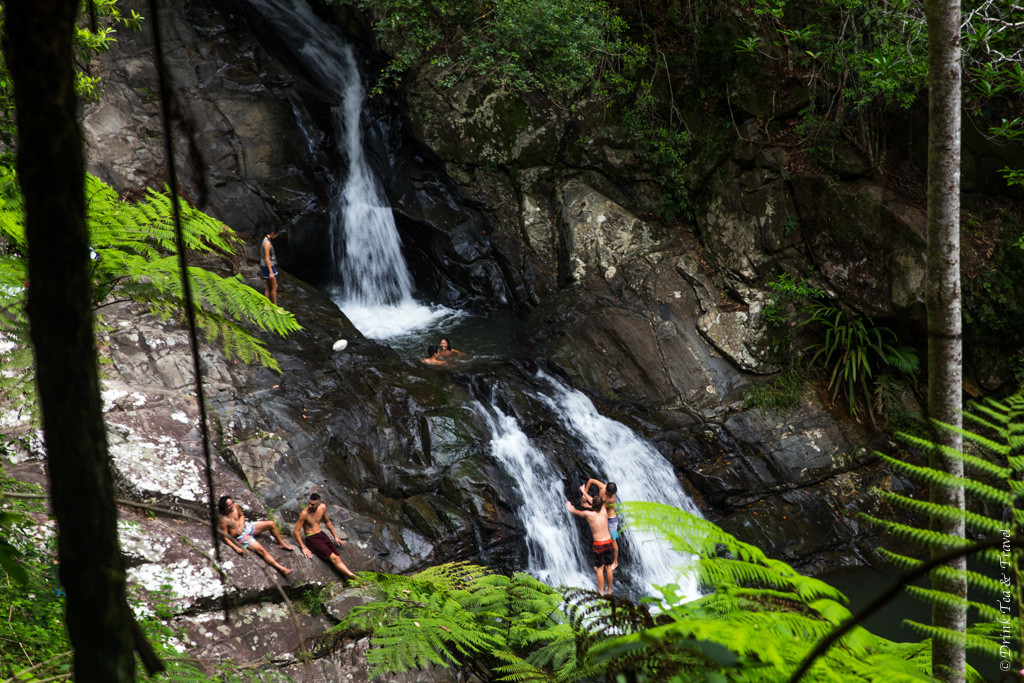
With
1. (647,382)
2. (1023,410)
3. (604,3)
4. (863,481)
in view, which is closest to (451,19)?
(604,3)

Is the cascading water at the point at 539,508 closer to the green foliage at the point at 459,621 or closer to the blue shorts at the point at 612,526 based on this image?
the blue shorts at the point at 612,526

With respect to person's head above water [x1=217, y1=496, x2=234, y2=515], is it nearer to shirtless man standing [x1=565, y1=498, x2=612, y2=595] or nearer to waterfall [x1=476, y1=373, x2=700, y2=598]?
waterfall [x1=476, y1=373, x2=700, y2=598]

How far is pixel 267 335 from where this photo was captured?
9.92 m

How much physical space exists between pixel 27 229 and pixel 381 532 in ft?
23.0

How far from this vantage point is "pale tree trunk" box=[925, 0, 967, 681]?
3324mm

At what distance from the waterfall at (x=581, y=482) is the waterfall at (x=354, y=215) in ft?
15.6

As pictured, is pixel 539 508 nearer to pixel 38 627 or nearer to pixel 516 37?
pixel 38 627

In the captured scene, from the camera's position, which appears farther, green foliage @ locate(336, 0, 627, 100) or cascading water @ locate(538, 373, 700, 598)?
green foliage @ locate(336, 0, 627, 100)

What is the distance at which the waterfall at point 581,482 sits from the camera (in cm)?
848

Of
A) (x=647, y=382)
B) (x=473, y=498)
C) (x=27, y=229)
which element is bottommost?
(x=473, y=498)

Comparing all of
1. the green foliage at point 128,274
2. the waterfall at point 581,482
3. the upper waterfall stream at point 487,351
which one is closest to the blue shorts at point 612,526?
the upper waterfall stream at point 487,351

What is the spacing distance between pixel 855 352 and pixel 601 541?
560cm

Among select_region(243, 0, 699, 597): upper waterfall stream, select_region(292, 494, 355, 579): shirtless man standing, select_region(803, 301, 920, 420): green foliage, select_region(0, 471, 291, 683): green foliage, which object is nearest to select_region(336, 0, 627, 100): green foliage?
select_region(243, 0, 699, 597): upper waterfall stream

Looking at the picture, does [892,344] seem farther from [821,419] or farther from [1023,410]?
[1023,410]
